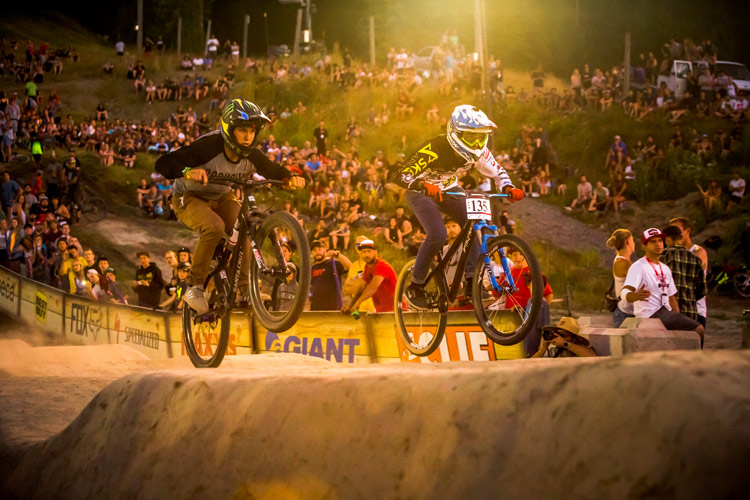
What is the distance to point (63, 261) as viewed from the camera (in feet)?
55.5

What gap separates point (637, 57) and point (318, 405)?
4281 centimetres

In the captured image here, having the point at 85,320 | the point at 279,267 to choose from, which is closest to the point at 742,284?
the point at 85,320

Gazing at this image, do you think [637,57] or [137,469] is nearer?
[137,469]

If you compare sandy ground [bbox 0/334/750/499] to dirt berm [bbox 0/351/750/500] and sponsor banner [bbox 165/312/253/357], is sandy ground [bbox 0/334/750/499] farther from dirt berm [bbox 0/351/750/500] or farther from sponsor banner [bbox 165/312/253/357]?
sponsor banner [bbox 165/312/253/357]

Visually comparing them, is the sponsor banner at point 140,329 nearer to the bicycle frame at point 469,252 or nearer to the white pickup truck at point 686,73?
the bicycle frame at point 469,252

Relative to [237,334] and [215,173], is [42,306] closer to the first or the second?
[237,334]

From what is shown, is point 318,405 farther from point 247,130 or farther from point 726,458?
point 247,130

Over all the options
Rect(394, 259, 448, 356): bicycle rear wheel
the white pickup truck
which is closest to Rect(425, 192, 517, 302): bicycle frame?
Rect(394, 259, 448, 356): bicycle rear wheel

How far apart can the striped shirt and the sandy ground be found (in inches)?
183

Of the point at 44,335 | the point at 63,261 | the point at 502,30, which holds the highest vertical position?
the point at 502,30

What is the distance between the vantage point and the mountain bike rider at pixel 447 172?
6668 millimetres

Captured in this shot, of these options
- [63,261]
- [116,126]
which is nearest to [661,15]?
[116,126]

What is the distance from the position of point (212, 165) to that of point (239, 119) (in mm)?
495

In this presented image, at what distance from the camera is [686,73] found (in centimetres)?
2684
